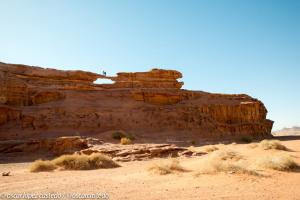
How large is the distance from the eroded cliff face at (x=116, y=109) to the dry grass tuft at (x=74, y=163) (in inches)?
491

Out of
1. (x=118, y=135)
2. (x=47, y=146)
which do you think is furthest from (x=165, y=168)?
(x=118, y=135)

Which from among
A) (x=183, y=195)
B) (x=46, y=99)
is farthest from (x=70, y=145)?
(x=183, y=195)

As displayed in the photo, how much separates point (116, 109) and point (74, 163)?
1975 centimetres

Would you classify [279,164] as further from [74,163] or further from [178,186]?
[74,163]

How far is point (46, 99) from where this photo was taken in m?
34.1

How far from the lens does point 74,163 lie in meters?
13.6

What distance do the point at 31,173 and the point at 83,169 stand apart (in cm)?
214

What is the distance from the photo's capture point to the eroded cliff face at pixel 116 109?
28.8m

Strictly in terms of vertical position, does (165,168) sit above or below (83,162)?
above

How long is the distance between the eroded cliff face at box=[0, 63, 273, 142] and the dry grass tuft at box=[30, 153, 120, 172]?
12.5 m

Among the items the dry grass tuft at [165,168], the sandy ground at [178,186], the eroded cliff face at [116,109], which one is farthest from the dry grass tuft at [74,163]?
the eroded cliff face at [116,109]

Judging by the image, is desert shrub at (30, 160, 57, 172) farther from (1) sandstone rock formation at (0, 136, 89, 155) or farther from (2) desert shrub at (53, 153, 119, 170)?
(1) sandstone rock formation at (0, 136, 89, 155)

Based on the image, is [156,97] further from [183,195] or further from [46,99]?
[183,195]

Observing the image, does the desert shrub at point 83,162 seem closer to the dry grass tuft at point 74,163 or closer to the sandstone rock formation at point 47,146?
the dry grass tuft at point 74,163
